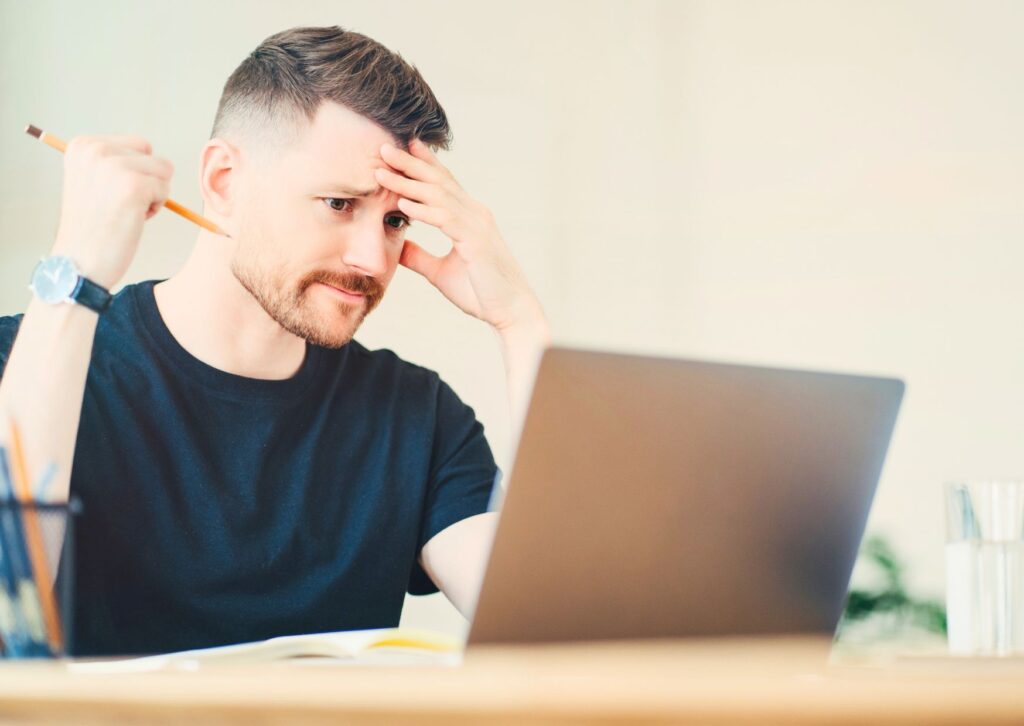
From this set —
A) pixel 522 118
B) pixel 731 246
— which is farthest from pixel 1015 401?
pixel 522 118

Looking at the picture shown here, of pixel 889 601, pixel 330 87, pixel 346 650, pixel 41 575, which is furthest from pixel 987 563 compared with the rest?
pixel 889 601

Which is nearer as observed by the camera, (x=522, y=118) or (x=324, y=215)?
(x=324, y=215)

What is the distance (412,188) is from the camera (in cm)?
161

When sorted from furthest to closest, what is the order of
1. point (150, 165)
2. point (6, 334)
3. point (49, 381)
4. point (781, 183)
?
point (781, 183) < point (6, 334) < point (150, 165) < point (49, 381)

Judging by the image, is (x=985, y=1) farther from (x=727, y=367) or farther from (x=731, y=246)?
(x=727, y=367)

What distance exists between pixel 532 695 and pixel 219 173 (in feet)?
4.97

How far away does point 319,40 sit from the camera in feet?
5.70

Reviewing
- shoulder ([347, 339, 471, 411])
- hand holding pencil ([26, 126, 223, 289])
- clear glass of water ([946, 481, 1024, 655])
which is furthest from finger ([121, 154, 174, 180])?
clear glass of water ([946, 481, 1024, 655])

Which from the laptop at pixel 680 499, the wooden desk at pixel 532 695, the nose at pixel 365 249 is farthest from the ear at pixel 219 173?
the wooden desk at pixel 532 695

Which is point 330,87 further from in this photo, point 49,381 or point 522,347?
point 49,381

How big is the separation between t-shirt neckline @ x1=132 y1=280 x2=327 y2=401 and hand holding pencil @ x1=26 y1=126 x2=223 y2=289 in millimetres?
264

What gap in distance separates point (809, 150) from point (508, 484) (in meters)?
2.35

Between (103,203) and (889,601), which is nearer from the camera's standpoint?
(103,203)

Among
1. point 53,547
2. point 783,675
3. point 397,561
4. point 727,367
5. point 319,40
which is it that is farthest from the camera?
point 319,40
